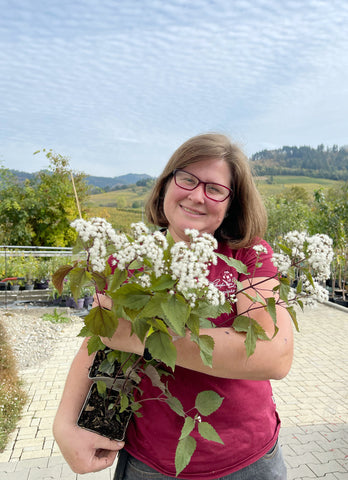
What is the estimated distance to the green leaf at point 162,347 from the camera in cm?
84

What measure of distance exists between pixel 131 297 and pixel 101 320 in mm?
114

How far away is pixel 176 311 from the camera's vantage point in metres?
0.77

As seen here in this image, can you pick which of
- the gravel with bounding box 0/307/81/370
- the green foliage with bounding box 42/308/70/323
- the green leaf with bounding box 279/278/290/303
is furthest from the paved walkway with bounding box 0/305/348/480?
the green leaf with bounding box 279/278/290/303

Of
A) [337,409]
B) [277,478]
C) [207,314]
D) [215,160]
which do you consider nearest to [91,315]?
[207,314]

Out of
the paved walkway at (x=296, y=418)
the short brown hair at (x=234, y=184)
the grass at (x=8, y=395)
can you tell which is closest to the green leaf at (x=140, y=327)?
the short brown hair at (x=234, y=184)

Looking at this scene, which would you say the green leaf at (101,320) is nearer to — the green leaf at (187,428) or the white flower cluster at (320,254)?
the green leaf at (187,428)

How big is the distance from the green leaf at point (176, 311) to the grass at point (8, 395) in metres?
4.03

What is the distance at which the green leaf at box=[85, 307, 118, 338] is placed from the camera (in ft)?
2.86

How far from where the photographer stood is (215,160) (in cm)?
127

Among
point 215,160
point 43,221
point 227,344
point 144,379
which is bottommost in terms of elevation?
point 43,221

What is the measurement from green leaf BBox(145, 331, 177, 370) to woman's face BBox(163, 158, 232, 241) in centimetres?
45

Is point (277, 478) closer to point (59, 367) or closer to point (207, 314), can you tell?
point (207, 314)

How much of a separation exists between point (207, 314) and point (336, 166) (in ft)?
330

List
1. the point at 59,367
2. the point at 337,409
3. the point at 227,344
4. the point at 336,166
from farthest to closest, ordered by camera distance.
Answer: the point at 336,166
the point at 59,367
the point at 337,409
the point at 227,344
